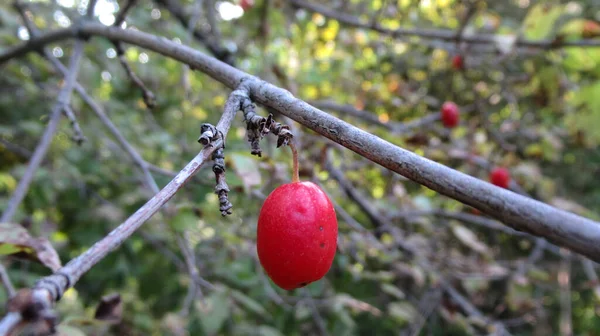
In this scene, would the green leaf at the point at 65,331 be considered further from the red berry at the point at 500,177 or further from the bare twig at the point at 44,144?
the red berry at the point at 500,177

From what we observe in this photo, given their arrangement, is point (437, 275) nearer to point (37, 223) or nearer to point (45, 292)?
point (37, 223)

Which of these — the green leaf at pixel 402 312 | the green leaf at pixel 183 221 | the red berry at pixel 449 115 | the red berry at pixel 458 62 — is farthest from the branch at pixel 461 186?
the red berry at pixel 458 62

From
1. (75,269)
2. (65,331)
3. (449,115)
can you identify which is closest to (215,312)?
(65,331)

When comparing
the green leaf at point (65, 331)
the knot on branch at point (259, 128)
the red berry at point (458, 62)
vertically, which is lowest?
the green leaf at point (65, 331)

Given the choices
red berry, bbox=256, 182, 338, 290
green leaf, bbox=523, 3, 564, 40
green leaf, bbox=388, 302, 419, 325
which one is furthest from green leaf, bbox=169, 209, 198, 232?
green leaf, bbox=523, 3, 564, 40

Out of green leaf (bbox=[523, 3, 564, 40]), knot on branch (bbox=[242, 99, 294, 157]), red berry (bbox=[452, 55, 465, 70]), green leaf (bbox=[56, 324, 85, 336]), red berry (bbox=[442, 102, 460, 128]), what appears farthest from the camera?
red berry (bbox=[452, 55, 465, 70])

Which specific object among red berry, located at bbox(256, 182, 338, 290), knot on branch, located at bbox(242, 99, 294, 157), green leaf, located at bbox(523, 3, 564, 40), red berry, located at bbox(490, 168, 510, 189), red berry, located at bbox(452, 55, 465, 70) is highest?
red berry, located at bbox(452, 55, 465, 70)

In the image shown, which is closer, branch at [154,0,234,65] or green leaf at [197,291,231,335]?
Answer: green leaf at [197,291,231,335]

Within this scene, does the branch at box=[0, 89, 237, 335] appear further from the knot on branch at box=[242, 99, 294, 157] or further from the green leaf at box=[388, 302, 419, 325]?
the green leaf at box=[388, 302, 419, 325]
